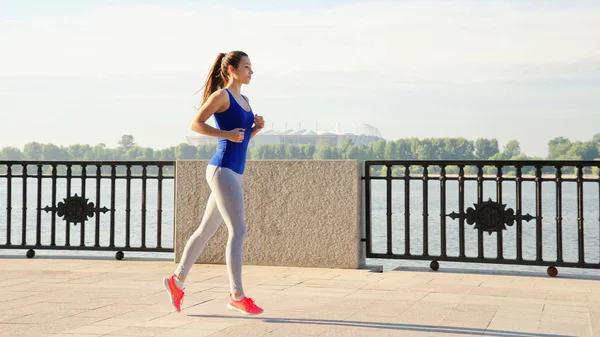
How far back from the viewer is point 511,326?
528cm

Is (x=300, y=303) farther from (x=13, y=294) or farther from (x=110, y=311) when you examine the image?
(x=13, y=294)

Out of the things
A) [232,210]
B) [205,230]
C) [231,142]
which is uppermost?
[231,142]

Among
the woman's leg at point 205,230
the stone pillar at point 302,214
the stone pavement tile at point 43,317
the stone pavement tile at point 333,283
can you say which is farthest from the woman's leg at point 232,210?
the stone pillar at point 302,214

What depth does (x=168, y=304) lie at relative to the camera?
6.12 metres

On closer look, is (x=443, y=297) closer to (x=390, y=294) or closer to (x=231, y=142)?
(x=390, y=294)

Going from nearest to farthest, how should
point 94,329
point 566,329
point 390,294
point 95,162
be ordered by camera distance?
point 94,329 → point 566,329 → point 390,294 → point 95,162

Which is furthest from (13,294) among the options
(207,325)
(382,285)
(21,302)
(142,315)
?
(382,285)

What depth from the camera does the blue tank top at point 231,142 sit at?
5.35 metres

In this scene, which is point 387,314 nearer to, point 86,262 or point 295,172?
point 295,172

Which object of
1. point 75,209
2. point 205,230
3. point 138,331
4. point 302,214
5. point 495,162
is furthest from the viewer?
point 75,209

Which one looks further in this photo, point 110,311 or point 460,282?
point 460,282

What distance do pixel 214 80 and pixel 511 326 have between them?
2.60 meters

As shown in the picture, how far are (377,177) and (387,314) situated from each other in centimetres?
321

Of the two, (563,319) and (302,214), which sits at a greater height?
(302,214)
